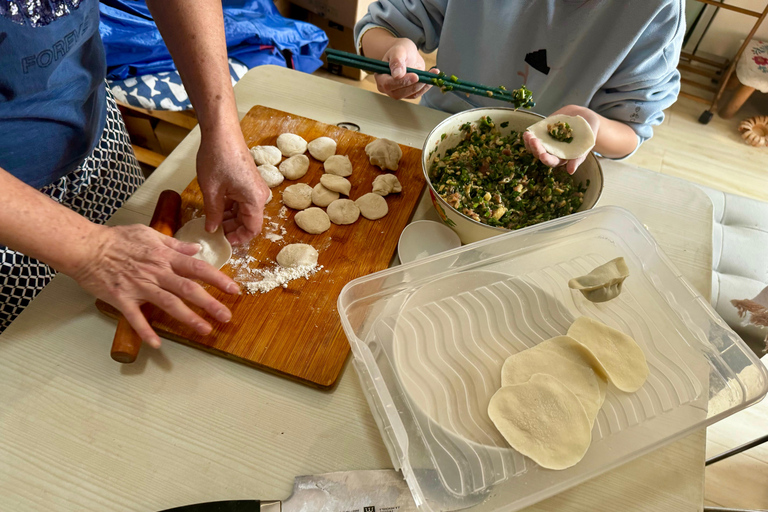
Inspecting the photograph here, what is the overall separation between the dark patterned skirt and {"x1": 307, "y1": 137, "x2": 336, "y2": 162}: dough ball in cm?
53

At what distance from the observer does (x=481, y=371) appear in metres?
0.77

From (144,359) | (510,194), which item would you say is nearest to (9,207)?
(144,359)

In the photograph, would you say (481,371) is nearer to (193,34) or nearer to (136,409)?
(136,409)

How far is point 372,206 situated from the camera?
40.0 inches

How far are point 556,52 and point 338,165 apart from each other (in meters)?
0.64

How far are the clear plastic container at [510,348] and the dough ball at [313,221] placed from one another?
22 centimetres

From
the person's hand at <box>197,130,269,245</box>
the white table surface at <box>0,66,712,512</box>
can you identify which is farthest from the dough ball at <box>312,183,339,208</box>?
the white table surface at <box>0,66,712,512</box>

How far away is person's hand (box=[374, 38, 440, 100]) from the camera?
1.08 m

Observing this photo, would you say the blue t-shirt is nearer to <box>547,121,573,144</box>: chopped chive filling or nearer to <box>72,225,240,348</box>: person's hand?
<box>72,225,240,348</box>: person's hand

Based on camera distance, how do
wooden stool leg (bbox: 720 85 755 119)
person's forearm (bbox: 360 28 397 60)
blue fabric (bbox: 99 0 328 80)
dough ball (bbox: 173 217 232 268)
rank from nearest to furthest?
dough ball (bbox: 173 217 232 268) → person's forearm (bbox: 360 28 397 60) → blue fabric (bbox: 99 0 328 80) → wooden stool leg (bbox: 720 85 755 119)

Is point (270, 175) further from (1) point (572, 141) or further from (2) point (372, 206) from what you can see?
(1) point (572, 141)

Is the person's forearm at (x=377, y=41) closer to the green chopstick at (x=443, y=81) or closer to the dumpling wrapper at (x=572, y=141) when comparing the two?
the green chopstick at (x=443, y=81)

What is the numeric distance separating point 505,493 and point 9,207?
85cm

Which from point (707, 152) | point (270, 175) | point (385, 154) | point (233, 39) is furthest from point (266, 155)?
point (707, 152)
